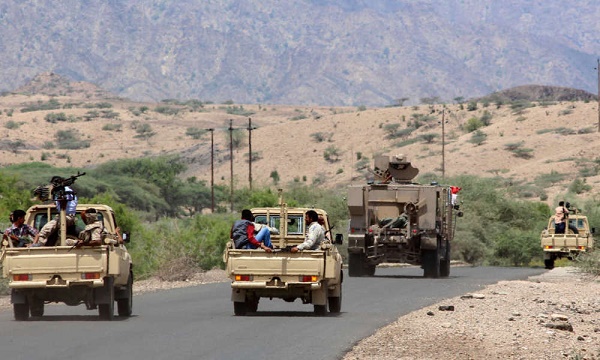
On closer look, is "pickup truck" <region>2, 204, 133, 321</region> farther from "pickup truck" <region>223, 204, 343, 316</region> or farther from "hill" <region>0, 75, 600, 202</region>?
"hill" <region>0, 75, 600, 202</region>

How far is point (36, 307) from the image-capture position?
69.6 ft

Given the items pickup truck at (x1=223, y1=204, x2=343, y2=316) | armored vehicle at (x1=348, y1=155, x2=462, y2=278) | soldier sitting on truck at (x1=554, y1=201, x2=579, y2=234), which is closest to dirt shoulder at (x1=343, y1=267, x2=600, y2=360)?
pickup truck at (x1=223, y1=204, x2=343, y2=316)

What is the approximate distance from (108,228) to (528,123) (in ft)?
330

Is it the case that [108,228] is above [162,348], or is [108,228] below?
above

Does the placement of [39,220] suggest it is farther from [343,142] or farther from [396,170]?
[343,142]

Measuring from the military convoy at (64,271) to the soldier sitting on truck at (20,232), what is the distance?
0.17m

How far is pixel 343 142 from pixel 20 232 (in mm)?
107848

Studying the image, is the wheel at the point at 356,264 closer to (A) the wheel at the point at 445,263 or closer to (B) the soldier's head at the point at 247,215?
(A) the wheel at the point at 445,263

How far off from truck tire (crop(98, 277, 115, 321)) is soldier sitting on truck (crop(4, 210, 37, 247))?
1.46 metres

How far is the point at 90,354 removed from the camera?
15336 mm

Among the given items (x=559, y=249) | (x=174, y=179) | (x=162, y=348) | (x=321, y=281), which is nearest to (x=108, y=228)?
(x=321, y=281)

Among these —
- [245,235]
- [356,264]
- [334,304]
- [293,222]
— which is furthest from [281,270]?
[356,264]

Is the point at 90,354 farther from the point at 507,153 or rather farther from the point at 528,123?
the point at 528,123

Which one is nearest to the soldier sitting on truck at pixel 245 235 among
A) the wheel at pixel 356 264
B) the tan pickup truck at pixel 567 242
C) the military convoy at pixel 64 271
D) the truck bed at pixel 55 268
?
the military convoy at pixel 64 271
